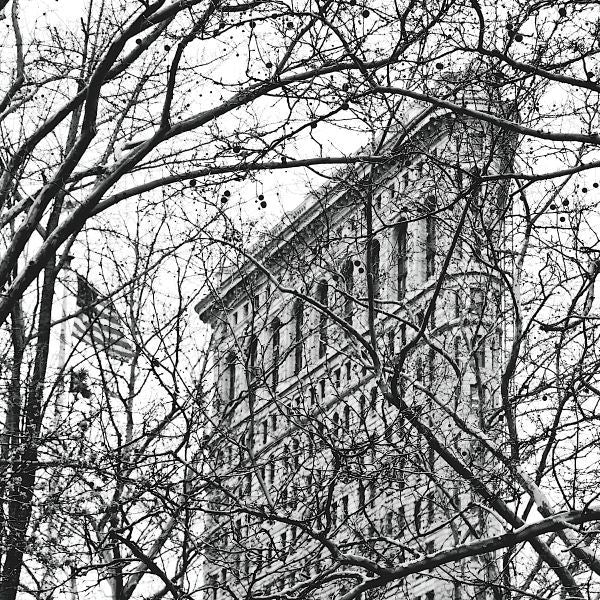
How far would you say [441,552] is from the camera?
910 centimetres

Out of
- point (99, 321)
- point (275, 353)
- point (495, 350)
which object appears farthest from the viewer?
point (495, 350)

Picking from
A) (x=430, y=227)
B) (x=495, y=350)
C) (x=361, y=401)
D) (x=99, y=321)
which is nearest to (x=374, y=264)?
(x=99, y=321)

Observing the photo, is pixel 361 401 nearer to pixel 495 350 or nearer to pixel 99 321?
pixel 99 321

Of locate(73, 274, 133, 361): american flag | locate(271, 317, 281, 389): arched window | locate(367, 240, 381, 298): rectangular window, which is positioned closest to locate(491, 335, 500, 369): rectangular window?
locate(367, 240, 381, 298): rectangular window

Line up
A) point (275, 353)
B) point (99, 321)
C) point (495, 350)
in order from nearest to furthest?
point (99, 321), point (275, 353), point (495, 350)

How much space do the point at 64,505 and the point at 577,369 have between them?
4.71 metres

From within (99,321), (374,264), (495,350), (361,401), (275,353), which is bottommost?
(99,321)

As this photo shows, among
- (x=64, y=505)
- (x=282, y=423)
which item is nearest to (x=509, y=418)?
(x=64, y=505)

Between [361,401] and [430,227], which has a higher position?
[430,227]

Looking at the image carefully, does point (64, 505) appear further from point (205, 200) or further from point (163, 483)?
point (205, 200)

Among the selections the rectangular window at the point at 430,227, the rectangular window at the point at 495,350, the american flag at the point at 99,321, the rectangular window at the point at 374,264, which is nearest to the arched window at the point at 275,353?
the rectangular window at the point at 374,264

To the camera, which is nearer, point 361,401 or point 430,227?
point 361,401

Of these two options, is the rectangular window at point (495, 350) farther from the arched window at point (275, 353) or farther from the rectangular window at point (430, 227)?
the arched window at point (275, 353)

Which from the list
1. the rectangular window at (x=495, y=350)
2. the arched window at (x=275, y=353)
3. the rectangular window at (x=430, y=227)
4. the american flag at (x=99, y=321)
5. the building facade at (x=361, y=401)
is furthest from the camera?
the rectangular window at (x=495, y=350)
